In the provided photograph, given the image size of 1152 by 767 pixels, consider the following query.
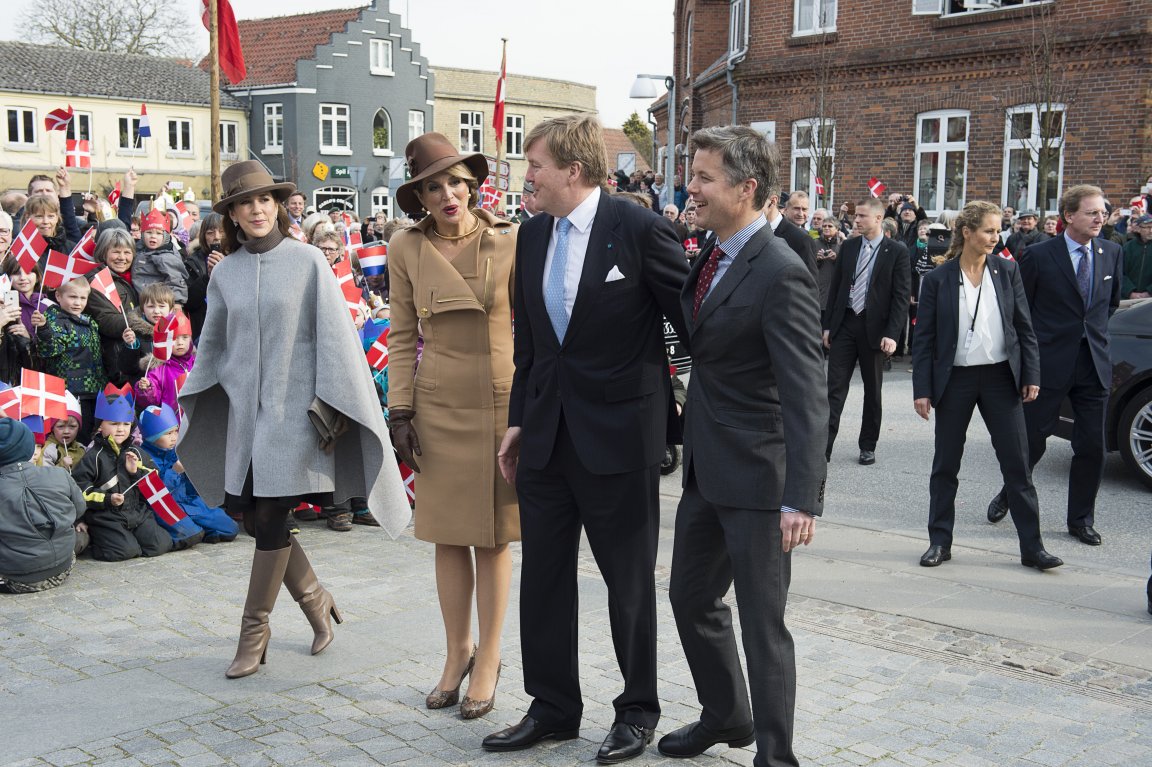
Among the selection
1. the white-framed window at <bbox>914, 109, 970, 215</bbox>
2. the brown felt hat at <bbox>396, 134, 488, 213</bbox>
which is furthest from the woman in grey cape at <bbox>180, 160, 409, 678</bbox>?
the white-framed window at <bbox>914, 109, 970, 215</bbox>

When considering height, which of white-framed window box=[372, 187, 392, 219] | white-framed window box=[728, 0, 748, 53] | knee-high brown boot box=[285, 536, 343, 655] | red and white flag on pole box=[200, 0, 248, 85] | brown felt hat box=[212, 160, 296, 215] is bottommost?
knee-high brown boot box=[285, 536, 343, 655]

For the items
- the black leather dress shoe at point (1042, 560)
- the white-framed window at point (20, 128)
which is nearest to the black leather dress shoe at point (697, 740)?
the black leather dress shoe at point (1042, 560)

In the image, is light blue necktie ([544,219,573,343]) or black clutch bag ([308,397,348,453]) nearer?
light blue necktie ([544,219,573,343])

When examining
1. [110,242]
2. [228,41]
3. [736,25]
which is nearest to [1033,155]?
[736,25]

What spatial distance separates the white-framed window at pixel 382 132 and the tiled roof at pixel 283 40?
4.50m

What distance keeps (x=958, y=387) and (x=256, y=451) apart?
165 inches

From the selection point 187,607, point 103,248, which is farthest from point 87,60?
point 187,607

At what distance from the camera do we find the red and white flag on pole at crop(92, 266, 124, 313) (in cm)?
834

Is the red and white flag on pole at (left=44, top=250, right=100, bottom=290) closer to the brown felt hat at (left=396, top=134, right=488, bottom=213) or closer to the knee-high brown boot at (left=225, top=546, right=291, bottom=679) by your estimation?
the knee-high brown boot at (left=225, top=546, right=291, bottom=679)

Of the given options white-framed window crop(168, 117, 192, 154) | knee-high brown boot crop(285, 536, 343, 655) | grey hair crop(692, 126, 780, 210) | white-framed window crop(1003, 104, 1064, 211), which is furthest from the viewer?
white-framed window crop(168, 117, 192, 154)

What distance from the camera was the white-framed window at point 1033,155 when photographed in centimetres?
2019

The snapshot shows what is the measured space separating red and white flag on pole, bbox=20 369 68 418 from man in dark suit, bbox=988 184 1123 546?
6028mm

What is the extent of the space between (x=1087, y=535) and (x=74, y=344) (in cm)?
673

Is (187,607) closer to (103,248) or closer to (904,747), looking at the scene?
(904,747)
